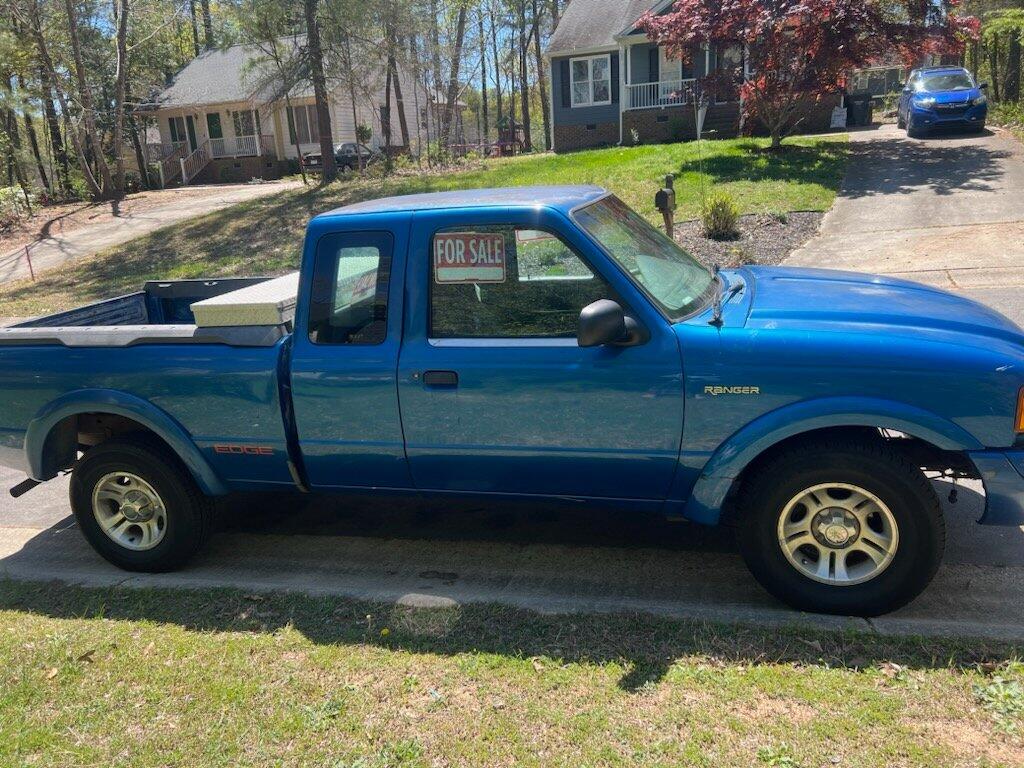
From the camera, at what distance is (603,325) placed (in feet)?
11.5

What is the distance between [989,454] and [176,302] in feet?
16.4

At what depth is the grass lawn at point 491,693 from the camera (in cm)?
293

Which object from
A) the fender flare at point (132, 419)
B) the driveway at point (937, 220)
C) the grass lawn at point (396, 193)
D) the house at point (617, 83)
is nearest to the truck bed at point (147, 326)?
the fender flare at point (132, 419)

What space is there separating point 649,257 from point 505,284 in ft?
2.45

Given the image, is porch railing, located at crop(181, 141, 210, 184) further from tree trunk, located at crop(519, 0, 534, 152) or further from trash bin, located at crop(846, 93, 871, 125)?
trash bin, located at crop(846, 93, 871, 125)

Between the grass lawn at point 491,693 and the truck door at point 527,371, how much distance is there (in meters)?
0.67

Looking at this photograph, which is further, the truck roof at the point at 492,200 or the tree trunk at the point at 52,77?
the tree trunk at the point at 52,77

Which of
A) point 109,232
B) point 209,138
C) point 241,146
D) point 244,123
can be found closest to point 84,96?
point 109,232

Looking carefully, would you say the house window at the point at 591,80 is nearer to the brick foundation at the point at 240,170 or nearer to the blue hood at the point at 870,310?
the brick foundation at the point at 240,170

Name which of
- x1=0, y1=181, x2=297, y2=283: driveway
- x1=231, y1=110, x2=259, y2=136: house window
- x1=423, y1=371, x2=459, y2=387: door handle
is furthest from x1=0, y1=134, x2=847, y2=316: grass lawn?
x1=231, y1=110, x2=259, y2=136: house window

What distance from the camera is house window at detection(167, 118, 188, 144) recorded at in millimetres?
39281

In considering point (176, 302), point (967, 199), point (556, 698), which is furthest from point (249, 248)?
point (556, 698)

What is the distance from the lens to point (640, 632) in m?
3.62

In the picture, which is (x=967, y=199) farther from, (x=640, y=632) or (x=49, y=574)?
(x=49, y=574)
